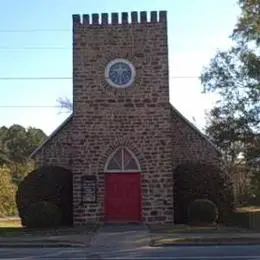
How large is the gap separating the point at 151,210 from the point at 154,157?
2.44 metres

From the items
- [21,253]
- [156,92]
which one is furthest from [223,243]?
[156,92]

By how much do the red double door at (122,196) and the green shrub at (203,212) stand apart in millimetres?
2712

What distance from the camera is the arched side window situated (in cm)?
3155

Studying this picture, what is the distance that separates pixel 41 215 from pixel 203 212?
711cm

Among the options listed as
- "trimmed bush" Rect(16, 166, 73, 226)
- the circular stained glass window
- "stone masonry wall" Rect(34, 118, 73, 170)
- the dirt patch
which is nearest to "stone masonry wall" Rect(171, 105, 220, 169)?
the circular stained glass window

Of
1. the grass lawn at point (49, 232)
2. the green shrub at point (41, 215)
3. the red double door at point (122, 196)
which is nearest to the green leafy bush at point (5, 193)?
the red double door at point (122, 196)

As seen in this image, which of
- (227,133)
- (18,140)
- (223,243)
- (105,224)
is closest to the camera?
(223,243)

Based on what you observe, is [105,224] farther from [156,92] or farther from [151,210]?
[156,92]

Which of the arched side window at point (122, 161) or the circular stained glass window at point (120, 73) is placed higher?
the circular stained glass window at point (120, 73)

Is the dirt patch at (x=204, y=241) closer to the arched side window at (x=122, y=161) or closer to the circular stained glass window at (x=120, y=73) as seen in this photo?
the arched side window at (x=122, y=161)

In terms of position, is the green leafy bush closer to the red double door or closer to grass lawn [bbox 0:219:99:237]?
the red double door

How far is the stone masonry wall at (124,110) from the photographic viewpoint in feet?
102

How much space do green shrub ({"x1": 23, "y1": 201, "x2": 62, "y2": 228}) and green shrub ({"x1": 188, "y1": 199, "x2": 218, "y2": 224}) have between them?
609 centimetres

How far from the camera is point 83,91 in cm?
3177
